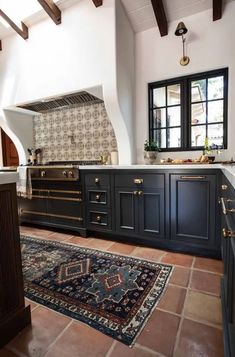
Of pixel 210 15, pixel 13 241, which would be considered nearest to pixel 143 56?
pixel 210 15

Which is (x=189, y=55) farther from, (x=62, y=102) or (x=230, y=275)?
(x=230, y=275)

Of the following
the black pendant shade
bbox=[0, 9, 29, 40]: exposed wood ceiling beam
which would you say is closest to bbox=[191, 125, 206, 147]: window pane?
the black pendant shade

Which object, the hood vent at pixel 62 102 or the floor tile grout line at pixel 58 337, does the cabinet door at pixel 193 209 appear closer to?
the floor tile grout line at pixel 58 337

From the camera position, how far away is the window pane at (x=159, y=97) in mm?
2781

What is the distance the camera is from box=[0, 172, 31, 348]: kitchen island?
3.58ft

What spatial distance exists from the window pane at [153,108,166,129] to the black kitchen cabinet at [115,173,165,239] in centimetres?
95

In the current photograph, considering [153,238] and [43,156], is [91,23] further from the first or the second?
[153,238]

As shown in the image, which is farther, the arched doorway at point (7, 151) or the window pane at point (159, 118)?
the arched doorway at point (7, 151)

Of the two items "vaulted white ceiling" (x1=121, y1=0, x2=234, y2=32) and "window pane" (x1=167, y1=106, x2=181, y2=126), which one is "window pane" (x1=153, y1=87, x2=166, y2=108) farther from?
"vaulted white ceiling" (x1=121, y1=0, x2=234, y2=32)

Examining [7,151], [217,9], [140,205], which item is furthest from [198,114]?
→ [7,151]

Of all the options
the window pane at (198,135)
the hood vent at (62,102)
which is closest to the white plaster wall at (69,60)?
the hood vent at (62,102)

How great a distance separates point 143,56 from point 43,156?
2250 mm

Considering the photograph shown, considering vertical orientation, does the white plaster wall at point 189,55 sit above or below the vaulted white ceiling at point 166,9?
below

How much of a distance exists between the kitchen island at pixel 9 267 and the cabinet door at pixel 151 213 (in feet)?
4.52
